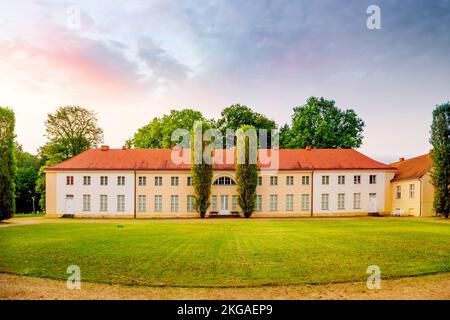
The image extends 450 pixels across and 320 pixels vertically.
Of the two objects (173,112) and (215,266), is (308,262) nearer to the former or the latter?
(215,266)

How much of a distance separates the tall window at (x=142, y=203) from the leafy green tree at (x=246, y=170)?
382 inches

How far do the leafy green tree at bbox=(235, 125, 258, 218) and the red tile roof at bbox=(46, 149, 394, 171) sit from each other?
2066 millimetres

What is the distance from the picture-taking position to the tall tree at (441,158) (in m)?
30.9

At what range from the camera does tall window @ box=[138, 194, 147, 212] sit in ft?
117

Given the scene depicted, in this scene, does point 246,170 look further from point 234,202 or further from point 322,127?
point 322,127

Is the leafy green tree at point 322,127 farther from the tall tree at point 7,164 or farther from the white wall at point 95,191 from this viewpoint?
the tall tree at point 7,164

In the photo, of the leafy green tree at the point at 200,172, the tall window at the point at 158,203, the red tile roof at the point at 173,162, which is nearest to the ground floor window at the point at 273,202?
the red tile roof at the point at 173,162

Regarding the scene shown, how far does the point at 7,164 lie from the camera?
97.8 feet

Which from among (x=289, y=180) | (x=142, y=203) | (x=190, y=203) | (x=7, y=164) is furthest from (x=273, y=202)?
(x=7, y=164)

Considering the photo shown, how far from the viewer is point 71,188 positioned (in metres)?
35.3

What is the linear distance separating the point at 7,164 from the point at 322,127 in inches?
1496

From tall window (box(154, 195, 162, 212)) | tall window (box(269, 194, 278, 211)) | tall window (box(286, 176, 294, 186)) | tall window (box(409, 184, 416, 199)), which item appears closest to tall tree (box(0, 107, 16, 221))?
tall window (box(154, 195, 162, 212))
